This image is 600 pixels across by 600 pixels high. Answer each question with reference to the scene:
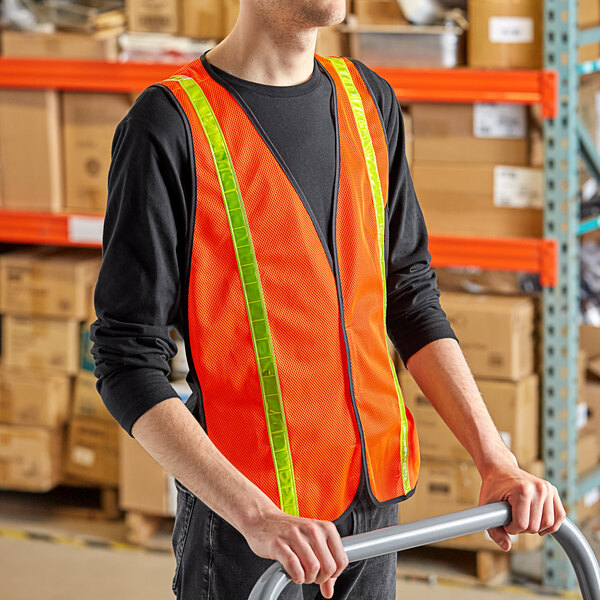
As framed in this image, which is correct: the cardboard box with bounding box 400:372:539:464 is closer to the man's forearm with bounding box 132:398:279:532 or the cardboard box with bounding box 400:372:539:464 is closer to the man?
the man

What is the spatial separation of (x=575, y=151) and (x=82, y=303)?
1.94 m

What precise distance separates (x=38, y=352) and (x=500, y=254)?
1.88 m

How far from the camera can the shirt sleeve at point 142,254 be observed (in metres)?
1.51

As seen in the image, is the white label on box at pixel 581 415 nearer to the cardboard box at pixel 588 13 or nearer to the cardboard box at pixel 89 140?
the cardboard box at pixel 588 13

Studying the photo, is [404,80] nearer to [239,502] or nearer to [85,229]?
[85,229]

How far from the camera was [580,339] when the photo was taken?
424cm

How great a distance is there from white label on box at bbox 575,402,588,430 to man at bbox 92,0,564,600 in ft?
7.29

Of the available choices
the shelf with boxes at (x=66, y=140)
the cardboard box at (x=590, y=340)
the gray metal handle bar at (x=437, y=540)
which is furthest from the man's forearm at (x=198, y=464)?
the cardboard box at (x=590, y=340)

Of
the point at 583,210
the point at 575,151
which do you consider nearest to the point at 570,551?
the point at 575,151

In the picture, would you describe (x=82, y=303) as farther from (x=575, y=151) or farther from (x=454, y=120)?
(x=575, y=151)

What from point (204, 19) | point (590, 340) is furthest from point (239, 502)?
point (590, 340)

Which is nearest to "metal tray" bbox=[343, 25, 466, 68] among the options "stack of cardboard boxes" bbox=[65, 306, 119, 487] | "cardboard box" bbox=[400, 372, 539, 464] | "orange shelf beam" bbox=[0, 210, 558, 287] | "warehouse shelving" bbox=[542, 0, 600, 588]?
"warehouse shelving" bbox=[542, 0, 600, 588]

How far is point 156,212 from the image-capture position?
4.95 ft

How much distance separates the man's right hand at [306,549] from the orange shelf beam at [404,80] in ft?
7.81
